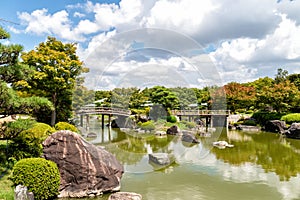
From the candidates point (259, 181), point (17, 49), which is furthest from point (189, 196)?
point (17, 49)

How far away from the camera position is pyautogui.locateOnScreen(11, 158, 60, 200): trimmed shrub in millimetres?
5980

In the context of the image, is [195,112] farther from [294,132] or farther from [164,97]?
[294,132]

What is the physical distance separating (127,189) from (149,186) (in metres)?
0.74

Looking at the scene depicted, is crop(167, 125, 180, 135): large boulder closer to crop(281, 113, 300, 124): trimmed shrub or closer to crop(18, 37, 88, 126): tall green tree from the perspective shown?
crop(18, 37, 88, 126): tall green tree

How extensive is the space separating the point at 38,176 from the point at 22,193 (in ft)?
1.85

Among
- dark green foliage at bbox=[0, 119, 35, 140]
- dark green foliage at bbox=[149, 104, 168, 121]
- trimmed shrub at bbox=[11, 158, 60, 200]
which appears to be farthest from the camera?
dark green foliage at bbox=[149, 104, 168, 121]

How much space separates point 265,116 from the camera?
1037 inches

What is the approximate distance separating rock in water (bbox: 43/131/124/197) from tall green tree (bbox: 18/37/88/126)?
9314mm

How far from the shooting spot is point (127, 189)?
24.5 ft

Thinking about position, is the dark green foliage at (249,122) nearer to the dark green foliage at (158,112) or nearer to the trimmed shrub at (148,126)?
the dark green foliage at (158,112)

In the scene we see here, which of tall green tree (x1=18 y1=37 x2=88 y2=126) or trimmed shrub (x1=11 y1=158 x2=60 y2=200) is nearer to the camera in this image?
trimmed shrub (x1=11 y1=158 x2=60 y2=200)

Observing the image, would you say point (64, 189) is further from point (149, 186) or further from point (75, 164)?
point (149, 186)

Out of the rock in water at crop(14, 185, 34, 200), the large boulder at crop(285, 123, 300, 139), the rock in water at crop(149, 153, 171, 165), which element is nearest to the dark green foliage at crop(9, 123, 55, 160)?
the rock in water at crop(14, 185, 34, 200)

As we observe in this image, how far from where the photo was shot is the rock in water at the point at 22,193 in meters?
5.47
